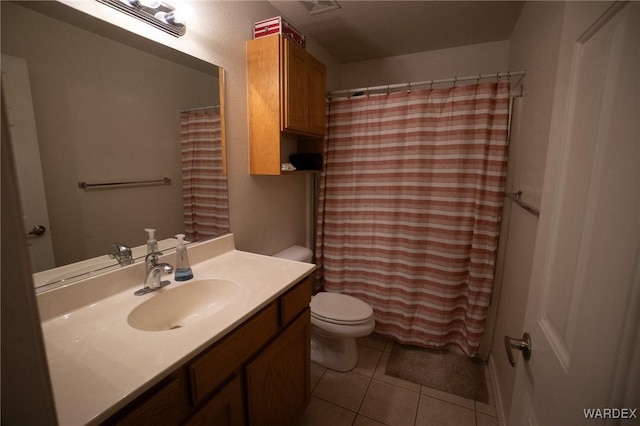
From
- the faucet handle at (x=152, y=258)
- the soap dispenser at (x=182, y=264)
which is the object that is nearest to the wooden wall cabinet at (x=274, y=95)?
the soap dispenser at (x=182, y=264)

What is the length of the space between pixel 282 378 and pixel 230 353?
40 cm

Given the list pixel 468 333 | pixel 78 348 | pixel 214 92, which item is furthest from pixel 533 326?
pixel 214 92

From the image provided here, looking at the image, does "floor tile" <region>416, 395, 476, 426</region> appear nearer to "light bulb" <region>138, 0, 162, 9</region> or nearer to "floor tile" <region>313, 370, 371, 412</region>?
"floor tile" <region>313, 370, 371, 412</region>

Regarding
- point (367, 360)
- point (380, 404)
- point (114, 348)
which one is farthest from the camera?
point (367, 360)

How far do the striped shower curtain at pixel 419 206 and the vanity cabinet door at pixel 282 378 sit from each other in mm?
959

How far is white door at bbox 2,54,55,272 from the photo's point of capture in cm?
77

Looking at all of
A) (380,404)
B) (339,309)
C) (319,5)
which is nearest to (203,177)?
(339,309)

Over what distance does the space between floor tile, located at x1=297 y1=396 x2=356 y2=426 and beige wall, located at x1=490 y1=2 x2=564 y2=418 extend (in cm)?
84

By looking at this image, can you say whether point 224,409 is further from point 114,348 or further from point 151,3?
point 151,3

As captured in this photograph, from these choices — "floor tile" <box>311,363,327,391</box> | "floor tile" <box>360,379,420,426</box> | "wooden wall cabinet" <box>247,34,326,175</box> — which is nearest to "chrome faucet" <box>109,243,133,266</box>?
"wooden wall cabinet" <box>247,34,326,175</box>

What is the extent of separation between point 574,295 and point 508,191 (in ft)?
4.70

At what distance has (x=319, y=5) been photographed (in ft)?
5.55

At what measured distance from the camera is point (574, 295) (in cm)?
52

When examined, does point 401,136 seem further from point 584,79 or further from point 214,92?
point 584,79
